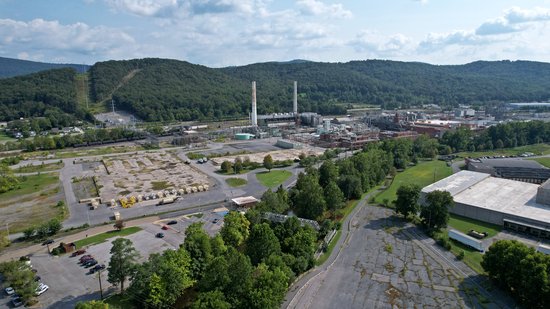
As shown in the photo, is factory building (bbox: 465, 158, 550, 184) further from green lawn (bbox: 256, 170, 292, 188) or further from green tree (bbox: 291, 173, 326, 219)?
green tree (bbox: 291, 173, 326, 219)

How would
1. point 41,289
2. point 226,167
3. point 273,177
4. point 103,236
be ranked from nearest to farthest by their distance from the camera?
point 41,289 < point 103,236 < point 273,177 < point 226,167

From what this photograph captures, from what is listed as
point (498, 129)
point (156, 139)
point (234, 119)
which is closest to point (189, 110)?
point (234, 119)

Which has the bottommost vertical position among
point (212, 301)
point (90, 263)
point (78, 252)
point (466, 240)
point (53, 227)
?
point (90, 263)

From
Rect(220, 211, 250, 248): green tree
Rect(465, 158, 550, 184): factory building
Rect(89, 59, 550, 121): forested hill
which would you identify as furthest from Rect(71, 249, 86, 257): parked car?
Rect(89, 59, 550, 121): forested hill

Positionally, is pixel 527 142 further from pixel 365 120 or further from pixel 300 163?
pixel 300 163

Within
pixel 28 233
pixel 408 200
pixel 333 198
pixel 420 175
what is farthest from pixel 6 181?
pixel 420 175

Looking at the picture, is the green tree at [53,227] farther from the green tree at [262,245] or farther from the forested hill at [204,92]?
the forested hill at [204,92]

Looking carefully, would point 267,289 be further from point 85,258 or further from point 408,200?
point 408,200
